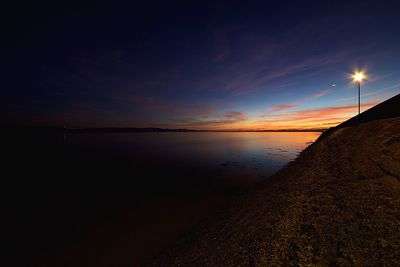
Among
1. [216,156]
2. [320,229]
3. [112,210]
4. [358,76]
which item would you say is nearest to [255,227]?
[320,229]

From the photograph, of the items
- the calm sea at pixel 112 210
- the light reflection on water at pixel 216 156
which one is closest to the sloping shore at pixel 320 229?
the calm sea at pixel 112 210

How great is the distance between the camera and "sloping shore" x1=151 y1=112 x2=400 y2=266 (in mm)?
4152

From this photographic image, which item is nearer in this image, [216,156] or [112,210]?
[112,210]

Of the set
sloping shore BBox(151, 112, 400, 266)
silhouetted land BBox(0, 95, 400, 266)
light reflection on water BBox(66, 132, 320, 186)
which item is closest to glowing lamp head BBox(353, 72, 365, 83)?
light reflection on water BBox(66, 132, 320, 186)

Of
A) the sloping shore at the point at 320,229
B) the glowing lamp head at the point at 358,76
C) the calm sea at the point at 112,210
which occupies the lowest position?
the calm sea at the point at 112,210

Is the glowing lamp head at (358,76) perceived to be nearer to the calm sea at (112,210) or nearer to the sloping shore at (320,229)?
the calm sea at (112,210)

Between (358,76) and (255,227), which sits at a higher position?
(358,76)

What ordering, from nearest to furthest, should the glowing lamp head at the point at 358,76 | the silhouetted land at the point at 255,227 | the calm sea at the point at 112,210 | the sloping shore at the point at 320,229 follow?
1. the sloping shore at the point at 320,229
2. the silhouetted land at the point at 255,227
3. the calm sea at the point at 112,210
4. the glowing lamp head at the point at 358,76

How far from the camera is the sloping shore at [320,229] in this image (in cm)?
415

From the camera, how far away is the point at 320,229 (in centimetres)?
520

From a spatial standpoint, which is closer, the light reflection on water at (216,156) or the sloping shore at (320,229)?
the sloping shore at (320,229)

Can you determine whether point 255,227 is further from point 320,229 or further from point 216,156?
point 216,156

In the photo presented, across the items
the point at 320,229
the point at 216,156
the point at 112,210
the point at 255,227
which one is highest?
the point at 320,229

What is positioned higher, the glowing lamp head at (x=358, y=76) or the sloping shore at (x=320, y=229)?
the glowing lamp head at (x=358, y=76)
